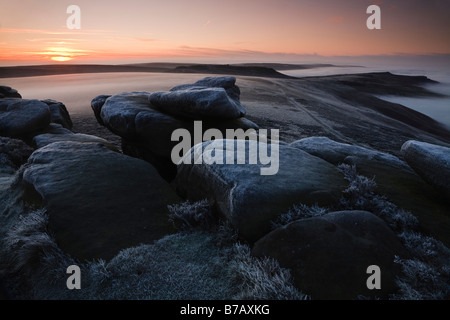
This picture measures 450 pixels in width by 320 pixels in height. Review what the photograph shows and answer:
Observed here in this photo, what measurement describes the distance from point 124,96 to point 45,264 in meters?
7.29

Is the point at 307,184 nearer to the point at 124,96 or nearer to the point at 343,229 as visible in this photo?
the point at 343,229

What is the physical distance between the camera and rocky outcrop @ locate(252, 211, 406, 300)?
10.7 ft

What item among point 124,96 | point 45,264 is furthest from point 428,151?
point 124,96

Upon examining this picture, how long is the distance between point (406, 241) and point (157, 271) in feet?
11.5

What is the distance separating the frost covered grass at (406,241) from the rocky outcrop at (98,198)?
7.86 ft

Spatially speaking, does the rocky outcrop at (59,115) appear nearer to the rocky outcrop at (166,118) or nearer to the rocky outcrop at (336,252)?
the rocky outcrop at (166,118)

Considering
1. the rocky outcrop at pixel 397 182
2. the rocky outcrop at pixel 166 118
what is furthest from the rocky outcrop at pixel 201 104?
the rocky outcrop at pixel 397 182

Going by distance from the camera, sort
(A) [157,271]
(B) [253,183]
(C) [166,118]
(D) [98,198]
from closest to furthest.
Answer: (A) [157,271]
(B) [253,183]
(D) [98,198]
(C) [166,118]

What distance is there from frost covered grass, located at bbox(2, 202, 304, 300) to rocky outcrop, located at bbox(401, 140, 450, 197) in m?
3.93

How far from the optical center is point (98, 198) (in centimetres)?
538

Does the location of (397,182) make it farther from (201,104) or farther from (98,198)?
(98,198)

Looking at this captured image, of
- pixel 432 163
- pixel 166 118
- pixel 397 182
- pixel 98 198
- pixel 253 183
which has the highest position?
pixel 166 118

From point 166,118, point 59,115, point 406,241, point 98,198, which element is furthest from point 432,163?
point 59,115

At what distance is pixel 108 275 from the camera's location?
3.70 m
